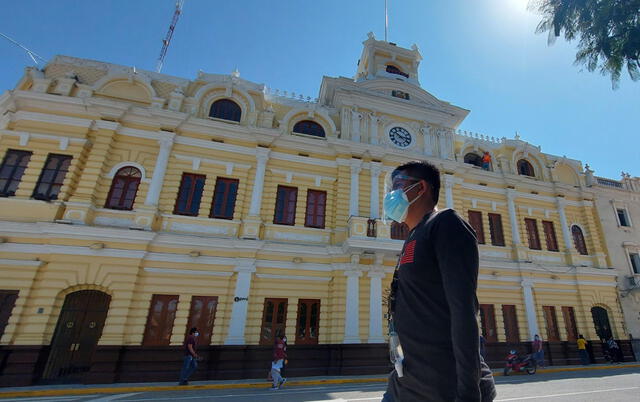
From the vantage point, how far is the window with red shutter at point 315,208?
13578mm

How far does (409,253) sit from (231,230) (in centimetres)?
1138

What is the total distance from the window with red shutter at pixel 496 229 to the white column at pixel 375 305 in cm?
730

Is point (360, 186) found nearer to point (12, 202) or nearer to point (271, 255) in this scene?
point (271, 255)

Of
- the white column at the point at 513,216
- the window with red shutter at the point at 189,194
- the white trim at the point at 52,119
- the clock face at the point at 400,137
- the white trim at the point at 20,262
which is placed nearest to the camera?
the white trim at the point at 20,262

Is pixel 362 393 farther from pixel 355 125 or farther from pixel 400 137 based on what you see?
pixel 400 137

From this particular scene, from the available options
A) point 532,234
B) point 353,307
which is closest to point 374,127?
point 353,307

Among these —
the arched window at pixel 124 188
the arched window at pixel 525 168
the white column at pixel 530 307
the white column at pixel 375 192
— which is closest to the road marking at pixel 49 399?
the arched window at pixel 124 188

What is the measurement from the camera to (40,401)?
7383 millimetres

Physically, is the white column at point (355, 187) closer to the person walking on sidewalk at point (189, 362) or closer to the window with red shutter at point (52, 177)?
the person walking on sidewalk at point (189, 362)

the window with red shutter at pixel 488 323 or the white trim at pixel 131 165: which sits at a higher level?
the white trim at pixel 131 165

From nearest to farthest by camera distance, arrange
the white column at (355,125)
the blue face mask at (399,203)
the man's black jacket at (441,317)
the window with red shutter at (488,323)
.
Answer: the man's black jacket at (441,317)
the blue face mask at (399,203)
the window with red shutter at (488,323)
the white column at (355,125)

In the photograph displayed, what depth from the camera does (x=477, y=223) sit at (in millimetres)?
15906

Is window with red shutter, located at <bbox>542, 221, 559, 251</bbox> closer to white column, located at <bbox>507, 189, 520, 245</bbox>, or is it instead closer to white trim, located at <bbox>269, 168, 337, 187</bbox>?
white column, located at <bbox>507, 189, 520, 245</bbox>

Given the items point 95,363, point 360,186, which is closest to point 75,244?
point 95,363
